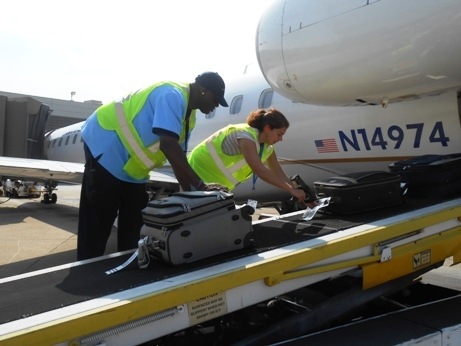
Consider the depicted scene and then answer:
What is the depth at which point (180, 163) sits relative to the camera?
107 inches

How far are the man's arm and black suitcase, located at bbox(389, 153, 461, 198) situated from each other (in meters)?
1.58

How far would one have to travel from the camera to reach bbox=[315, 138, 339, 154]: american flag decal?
16.0 feet

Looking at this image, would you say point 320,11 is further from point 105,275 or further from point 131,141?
point 105,275

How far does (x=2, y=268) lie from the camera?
571 cm

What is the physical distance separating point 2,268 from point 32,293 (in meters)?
4.14

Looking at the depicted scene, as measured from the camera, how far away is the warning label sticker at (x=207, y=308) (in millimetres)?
1929

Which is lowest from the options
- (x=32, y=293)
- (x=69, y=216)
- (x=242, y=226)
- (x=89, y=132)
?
(x=69, y=216)

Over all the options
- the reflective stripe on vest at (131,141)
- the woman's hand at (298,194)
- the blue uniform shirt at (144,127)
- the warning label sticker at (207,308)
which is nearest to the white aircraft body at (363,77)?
the woman's hand at (298,194)

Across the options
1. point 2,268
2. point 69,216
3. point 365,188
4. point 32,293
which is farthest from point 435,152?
point 69,216

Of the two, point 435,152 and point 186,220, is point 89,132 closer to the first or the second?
point 186,220

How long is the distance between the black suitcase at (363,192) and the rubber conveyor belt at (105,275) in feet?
0.21

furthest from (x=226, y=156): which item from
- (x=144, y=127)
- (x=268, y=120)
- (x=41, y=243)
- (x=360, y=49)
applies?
(x=41, y=243)

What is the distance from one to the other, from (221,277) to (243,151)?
5.29 ft

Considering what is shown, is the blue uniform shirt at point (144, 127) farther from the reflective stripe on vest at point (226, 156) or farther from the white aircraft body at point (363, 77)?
the white aircraft body at point (363, 77)
